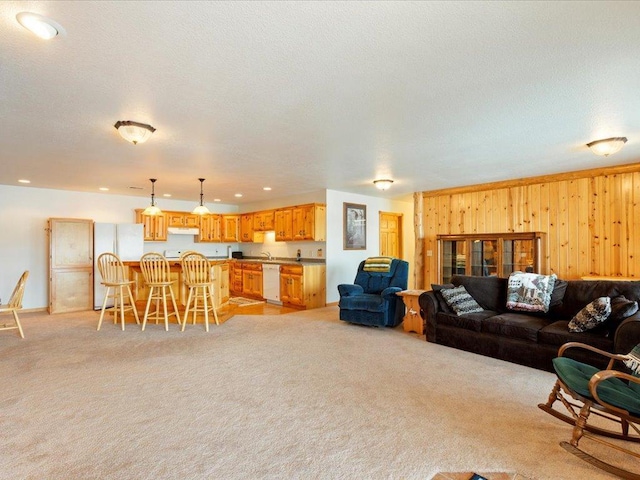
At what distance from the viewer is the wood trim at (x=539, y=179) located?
518 centimetres

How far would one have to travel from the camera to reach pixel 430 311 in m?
4.59

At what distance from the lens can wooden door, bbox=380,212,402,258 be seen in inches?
340

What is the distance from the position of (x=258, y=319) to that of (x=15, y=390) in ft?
11.0

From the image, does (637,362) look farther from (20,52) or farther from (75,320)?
(75,320)

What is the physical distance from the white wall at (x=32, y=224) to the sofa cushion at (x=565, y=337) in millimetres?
8037

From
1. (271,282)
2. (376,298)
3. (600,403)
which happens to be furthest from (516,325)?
(271,282)

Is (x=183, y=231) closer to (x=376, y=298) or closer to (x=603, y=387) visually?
(x=376, y=298)

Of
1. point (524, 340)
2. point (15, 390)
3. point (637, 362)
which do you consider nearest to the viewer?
point (637, 362)

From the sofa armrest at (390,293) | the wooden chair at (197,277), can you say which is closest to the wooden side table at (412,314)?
the sofa armrest at (390,293)

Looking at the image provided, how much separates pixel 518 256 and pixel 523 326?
107 inches

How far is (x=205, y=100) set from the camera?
278 centimetres

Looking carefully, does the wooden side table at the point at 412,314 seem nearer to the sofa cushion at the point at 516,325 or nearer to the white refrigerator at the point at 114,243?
the sofa cushion at the point at 516,325

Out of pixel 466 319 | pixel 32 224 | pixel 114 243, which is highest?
pixel 32 224

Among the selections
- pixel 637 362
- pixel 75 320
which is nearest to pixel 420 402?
pixel 637 362
